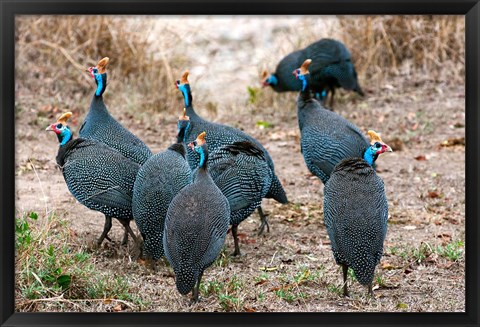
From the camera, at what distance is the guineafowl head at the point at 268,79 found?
929cm

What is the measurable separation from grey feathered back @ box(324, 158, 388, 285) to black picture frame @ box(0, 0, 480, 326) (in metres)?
0.75

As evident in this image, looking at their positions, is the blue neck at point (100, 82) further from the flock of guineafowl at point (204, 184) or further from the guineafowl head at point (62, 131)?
the guineafowl head at point (62, 131)

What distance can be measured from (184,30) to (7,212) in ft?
22.8

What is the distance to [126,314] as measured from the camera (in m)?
3.67

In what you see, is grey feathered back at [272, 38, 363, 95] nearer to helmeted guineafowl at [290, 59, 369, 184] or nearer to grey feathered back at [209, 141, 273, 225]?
helmeted guineafowl at [290, 59, 369, 184]

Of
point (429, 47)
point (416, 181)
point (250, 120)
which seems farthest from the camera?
point (429, 47)

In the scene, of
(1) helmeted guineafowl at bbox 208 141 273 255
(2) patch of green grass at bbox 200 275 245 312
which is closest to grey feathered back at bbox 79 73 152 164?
(1) helmeted guineafowl at bbox 208 141 273 255

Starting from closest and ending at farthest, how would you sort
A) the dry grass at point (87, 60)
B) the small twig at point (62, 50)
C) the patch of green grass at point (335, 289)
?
the patch of green grass at point (335, 289) < the small twig at point (62, 50) < the dry grass at point (87, 60)

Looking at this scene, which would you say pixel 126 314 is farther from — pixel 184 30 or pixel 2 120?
pixel 184 30

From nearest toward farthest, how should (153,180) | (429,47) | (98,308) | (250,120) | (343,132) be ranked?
(98,308) → (153,180) → (343,132) → (250,120) → (429,47)

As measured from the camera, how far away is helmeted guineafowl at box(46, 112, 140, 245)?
5.18 metres

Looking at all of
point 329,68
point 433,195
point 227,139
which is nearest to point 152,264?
point 227,139
